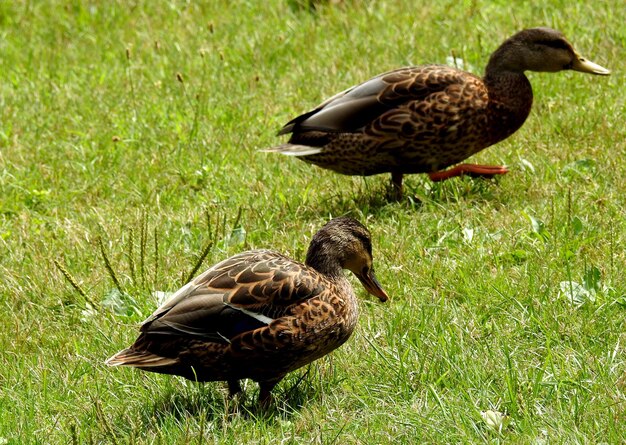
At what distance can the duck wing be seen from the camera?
699 centimetres

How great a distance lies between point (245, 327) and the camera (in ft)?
15.7

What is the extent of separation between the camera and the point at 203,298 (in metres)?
4.81

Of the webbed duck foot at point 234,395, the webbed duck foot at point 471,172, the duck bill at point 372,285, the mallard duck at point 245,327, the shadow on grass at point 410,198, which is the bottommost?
the shadow on grass at point 410,198

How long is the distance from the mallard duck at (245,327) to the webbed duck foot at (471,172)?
91.5 inches

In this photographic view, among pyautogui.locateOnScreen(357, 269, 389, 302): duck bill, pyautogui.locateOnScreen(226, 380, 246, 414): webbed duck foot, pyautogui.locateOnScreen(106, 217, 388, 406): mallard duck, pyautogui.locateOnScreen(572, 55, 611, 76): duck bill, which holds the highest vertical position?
pyautogui.locateOnScreen(106, 217, 388, 406): mallard duck

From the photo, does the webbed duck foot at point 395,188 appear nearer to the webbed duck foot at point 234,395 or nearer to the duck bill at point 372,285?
the duck bill at point 372,285

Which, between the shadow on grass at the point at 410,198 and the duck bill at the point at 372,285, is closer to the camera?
the duck bill at the point at 372,285

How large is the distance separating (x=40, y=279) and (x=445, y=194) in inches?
97.1

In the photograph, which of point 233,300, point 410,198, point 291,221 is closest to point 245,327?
point 233,300

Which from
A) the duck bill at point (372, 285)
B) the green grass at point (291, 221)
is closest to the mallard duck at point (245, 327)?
the green grass at point (291, 221)

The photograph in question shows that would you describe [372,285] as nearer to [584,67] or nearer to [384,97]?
[384,97]

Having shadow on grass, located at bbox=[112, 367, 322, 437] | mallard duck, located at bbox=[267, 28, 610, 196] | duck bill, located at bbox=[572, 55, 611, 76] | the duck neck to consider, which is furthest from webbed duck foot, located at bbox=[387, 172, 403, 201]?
shadow on grass, located at bbox=[112, 367, 322, 437]

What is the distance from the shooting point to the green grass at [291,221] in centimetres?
477

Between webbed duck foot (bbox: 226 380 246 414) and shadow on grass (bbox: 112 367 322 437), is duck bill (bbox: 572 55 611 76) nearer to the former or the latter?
shadow on grass (bbox: 112 367 322 437)
